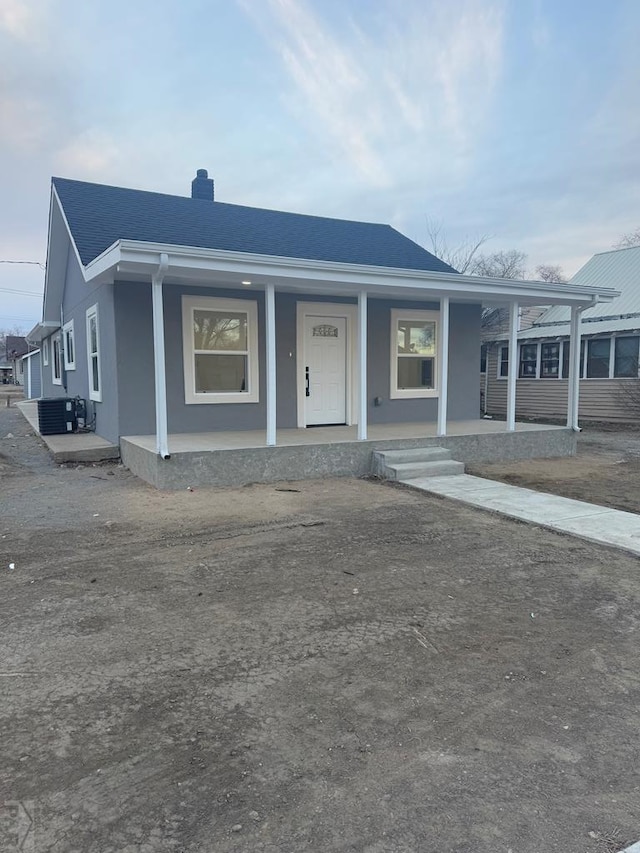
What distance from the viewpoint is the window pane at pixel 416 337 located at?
10656 millimetres

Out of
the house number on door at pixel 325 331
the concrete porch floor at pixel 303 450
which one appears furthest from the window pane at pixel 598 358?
the house number on door at pixel 325 331

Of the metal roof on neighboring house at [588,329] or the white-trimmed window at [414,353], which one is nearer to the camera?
the white-trimmed window at [414,353]

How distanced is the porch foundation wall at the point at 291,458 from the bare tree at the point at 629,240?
37.5 meters

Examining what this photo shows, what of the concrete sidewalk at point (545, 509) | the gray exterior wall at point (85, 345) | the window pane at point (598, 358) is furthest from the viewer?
the window pane at point (598, 358)

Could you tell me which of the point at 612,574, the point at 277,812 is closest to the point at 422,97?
the point at 612,574

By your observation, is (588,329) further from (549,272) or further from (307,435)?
(549,272)

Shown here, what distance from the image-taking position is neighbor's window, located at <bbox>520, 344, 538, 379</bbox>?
18.7 meters

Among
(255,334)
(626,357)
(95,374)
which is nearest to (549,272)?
(626,357)

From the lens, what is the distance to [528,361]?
18906 mm

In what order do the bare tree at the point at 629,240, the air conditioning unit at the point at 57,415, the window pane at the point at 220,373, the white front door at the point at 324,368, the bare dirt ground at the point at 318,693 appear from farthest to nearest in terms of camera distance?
the bare tree at the point at 629,240, the air conditioning unit at the point at 57,415, the white front door at the point at 324,368, the window pane at the point at 220,373, the bare dirt ground at the point at 318,693

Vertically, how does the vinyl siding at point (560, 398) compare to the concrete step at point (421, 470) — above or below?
above

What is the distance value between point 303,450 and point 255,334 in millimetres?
2674

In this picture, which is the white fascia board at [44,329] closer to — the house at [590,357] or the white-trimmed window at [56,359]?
the white-trimmed window at [56,359]

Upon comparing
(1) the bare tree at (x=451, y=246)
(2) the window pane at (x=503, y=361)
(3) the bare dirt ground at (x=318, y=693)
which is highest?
(1) the bare tree at (x=451, y=246)
